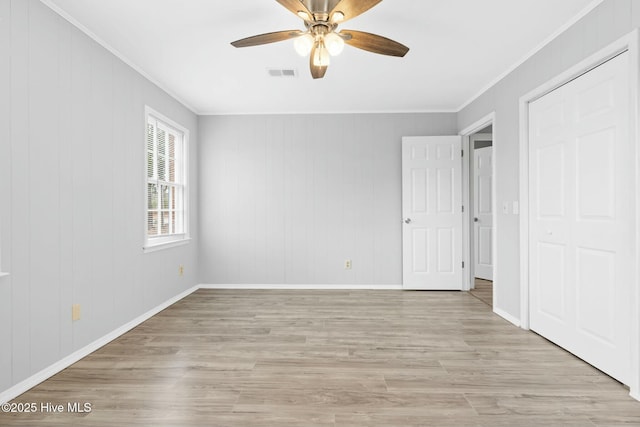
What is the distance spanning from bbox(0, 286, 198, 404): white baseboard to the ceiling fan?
2514 millimetres

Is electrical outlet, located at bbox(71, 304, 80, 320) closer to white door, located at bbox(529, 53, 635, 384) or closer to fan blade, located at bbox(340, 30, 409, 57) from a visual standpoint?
fan blade, located at bbox(340, 30, 409, 57)

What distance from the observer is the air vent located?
3.59m

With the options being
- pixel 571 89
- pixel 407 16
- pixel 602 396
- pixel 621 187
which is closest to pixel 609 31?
pixel 571 89

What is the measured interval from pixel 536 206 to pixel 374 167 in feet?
7.49

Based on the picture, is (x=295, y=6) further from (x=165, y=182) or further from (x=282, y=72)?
(x=165, y=182)

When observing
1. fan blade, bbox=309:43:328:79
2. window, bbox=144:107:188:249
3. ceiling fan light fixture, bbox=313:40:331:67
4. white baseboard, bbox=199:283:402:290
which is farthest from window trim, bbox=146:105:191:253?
ceiling fan light fixture, bbox=313:40:331:67

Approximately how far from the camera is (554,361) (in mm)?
2604

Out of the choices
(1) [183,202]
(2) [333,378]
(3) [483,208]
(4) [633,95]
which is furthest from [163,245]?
(3) [483,208]

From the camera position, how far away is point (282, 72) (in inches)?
144

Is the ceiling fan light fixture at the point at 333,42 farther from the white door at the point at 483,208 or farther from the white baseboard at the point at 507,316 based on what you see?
the white door at the point at 483,208

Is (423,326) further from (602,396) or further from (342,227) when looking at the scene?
(342,227)

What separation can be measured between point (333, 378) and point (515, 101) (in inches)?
120

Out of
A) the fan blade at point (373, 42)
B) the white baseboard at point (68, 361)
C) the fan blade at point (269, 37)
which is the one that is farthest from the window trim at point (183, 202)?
the fan blade at point (373, 42)

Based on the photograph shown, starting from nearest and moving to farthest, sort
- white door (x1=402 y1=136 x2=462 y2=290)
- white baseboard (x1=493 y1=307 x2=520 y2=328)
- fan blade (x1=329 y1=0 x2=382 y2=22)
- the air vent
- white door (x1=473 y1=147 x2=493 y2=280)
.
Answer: fan blade (x1=329 y1=0 x2=382 y2=22), white baseboard (x1=493 y1=307 x2=520 y2=328), the air vent, white door (x1=402 y1=136 x2=462 y2=290), white door (x1=473 y1=147 x2=493 y2=280)
